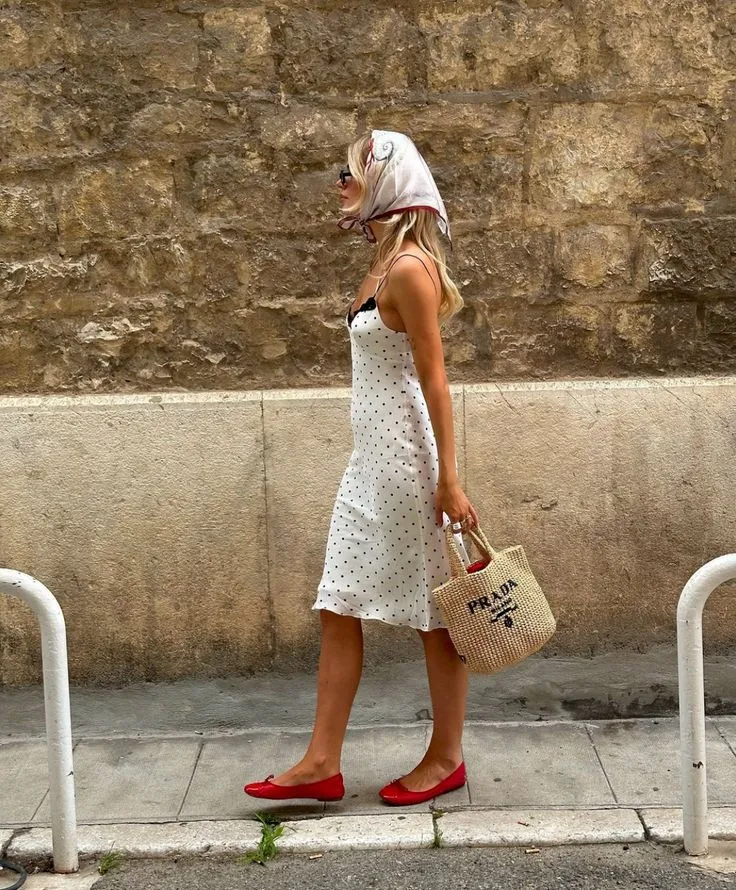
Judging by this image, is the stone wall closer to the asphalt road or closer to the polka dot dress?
the polka dot dress

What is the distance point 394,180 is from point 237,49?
1407 mm

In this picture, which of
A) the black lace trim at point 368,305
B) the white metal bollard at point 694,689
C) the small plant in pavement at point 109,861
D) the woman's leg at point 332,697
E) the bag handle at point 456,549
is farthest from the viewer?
the woman's leg at point 332,697

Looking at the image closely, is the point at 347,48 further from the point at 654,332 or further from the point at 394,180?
the point at 654,332

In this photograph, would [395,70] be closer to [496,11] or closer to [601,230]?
[496,11]

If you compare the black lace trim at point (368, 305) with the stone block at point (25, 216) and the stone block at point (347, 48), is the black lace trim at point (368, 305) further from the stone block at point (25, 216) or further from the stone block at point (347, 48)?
the stone block at point (25, 216)

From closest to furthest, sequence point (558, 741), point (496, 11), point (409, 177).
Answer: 1. point (409, 177)
2. point (558, 741)
3. point (496, 11)

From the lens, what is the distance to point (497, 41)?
14.4ft

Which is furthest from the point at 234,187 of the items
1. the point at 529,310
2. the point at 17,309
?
the point at 529,310

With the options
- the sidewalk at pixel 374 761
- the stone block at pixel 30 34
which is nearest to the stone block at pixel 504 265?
the sidewalk at pixel 374 761

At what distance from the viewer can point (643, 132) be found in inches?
175

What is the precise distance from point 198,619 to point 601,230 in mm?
2211

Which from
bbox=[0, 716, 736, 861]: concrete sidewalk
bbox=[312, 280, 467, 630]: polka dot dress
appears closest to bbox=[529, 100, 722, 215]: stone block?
bbox=[312, 280, 467, 630]: polka dot dress

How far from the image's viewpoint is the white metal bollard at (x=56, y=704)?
2.99 meters

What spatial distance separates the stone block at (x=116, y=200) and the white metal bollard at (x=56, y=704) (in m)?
1.83
